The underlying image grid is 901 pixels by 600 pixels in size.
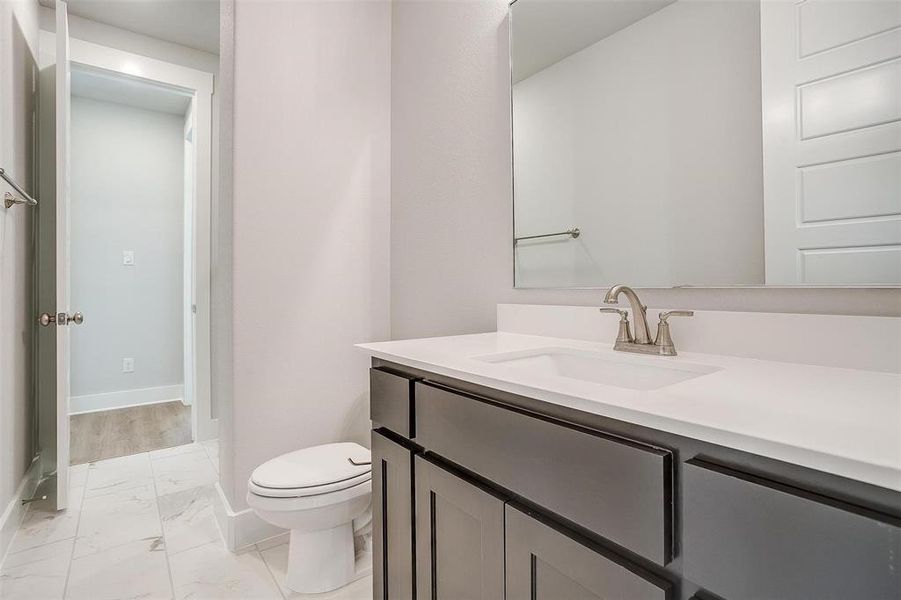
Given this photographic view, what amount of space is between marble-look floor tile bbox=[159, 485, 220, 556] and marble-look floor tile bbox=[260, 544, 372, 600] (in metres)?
0.31

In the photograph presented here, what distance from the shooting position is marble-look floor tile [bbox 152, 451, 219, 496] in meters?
2.25

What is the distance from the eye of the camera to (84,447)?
277 centimetres

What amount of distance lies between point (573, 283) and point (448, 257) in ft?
2.05

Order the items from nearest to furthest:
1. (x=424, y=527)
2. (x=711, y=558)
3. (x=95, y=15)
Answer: (x=711, y=558), (x=424, y=527), (x=95, y=15)

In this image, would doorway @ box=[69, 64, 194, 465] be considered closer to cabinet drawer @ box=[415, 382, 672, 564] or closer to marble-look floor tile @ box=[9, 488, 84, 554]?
marble-look floor tile @ box=[9, 488, 84, 554]

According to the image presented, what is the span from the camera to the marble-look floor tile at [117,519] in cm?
175

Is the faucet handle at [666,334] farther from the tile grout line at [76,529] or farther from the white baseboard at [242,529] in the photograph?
the tile grout line at [76,529]

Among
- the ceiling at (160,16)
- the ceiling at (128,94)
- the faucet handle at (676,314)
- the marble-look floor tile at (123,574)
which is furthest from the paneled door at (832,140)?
the ceiling at (128,94)

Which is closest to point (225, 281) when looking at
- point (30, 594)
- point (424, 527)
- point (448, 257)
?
point (448, 257)

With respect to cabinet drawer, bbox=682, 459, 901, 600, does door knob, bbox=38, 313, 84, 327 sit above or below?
above

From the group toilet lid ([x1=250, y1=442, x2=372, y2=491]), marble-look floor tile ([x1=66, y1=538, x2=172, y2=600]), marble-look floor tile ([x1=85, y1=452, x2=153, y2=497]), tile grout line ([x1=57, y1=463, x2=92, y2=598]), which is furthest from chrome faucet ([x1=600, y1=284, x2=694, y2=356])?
marble-look floor tile ([x1=85, y1=452, x2=153, y2=497])

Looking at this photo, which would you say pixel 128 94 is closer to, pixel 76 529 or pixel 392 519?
pixel 76 529

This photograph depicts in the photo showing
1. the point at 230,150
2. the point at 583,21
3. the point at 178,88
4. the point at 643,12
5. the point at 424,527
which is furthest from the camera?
the point at 178,88

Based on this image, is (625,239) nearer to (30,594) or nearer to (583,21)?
(583,21)
